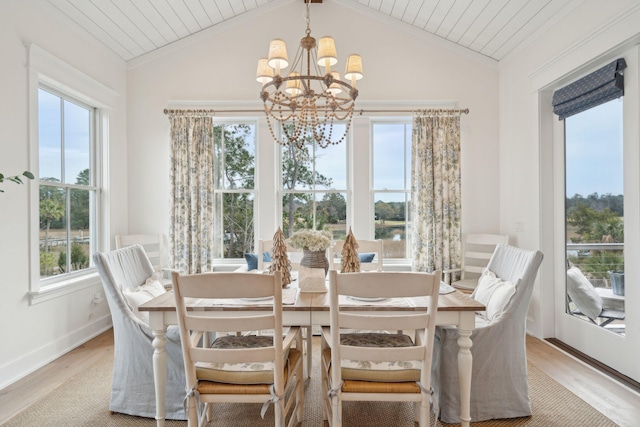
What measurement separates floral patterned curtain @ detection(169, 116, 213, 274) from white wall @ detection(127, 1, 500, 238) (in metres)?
0.26

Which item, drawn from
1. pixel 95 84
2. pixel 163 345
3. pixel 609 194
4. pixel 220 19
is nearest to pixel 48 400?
pixel 163 345

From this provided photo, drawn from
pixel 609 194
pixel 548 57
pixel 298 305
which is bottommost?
pixel 298 305

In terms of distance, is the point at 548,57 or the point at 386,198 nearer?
the point at 548,57

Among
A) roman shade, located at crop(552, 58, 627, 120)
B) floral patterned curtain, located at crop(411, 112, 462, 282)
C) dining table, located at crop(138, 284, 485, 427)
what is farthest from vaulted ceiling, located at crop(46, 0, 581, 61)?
dining table, located at crop(138, 284, 485, 427)

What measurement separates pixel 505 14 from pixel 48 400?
16.0 feet

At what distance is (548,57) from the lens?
3400 mm

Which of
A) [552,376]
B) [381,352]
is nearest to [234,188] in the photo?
[381,352]

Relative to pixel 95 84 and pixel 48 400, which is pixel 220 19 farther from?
pixel 48 400

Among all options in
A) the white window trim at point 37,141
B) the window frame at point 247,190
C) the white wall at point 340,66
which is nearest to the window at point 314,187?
the window frame at point 247,190

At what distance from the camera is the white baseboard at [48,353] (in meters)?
2.67

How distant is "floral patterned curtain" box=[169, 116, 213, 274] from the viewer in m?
4.12

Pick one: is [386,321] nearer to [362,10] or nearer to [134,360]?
[134,360]

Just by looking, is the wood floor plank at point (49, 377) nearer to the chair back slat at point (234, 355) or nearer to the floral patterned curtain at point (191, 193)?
the floral patterned curtain at point (191, 193)

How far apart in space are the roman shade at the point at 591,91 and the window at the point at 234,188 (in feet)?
10.5
